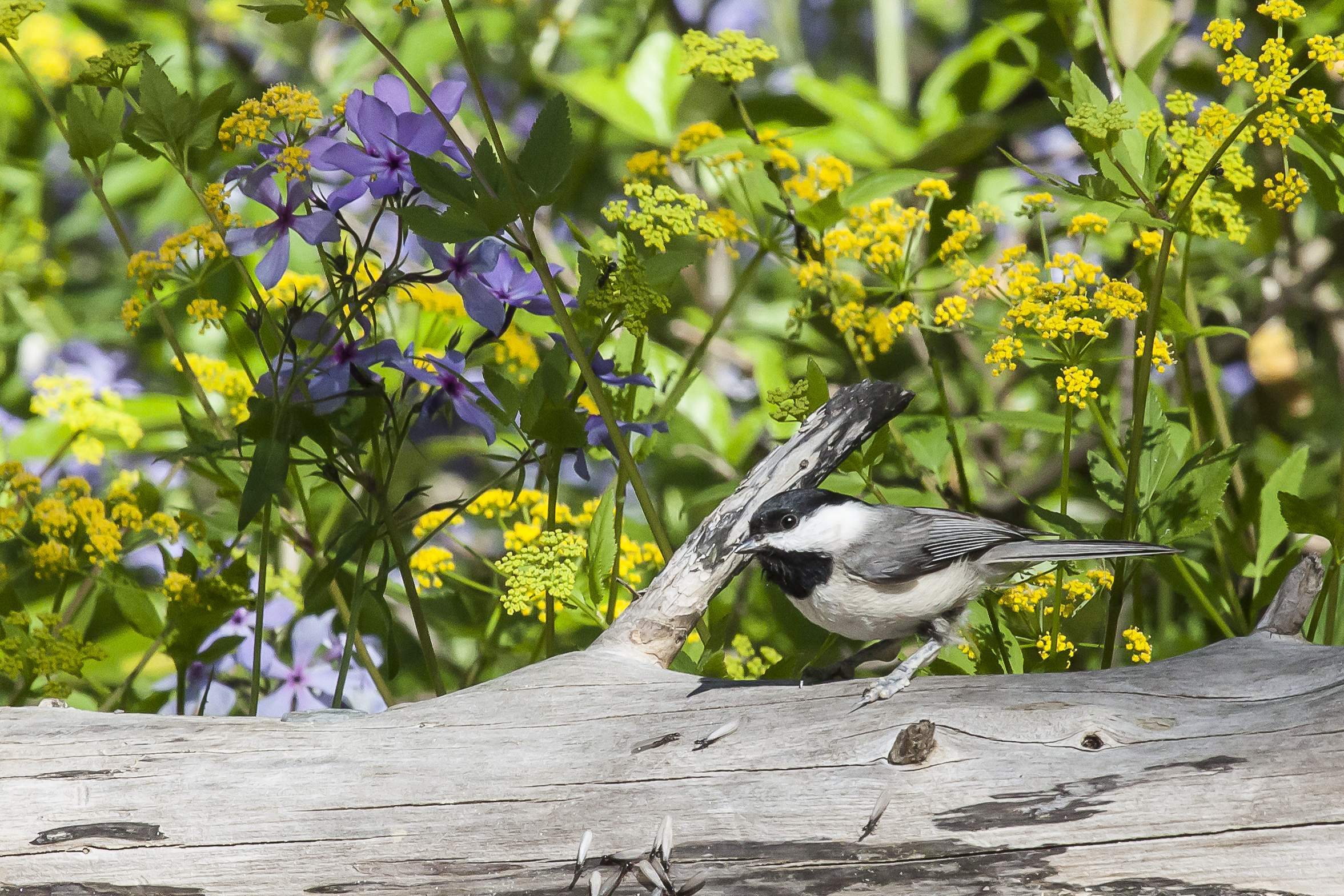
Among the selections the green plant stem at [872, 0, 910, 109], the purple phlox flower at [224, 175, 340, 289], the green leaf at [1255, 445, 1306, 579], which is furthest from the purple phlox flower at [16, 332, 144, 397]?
the green leaf at [1255, 445, 1306, 579]

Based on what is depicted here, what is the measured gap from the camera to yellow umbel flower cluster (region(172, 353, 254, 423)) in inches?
72.4

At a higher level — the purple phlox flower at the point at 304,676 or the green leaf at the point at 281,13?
the green leaf at the point at 281,13

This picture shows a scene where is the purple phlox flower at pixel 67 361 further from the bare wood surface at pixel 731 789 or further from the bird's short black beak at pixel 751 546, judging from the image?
the bird's short black beak at pixel 751 546

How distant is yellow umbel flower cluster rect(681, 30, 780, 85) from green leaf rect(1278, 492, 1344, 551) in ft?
2.79

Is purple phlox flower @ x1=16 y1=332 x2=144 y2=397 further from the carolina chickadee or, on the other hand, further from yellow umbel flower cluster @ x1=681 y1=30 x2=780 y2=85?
the carolina chickadee

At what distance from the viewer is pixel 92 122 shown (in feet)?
5.02

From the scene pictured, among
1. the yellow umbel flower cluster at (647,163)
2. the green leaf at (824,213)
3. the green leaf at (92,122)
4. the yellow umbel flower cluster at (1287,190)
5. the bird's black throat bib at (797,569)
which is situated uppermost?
the green leaf at (92,122)

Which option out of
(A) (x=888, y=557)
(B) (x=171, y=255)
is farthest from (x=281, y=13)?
(A) (x=888, y=557)

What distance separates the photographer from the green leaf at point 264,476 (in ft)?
4.53

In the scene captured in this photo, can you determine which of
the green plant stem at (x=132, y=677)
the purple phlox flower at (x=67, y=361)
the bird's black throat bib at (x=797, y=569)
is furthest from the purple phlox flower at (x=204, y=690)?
the bird's black throat bib at (x=797, y=569)

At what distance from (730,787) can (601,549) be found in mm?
508

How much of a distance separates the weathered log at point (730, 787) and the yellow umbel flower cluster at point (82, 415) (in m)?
0.63

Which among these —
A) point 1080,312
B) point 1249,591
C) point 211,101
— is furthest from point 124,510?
point 1249,591

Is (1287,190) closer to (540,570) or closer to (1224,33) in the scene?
(1224,33)
